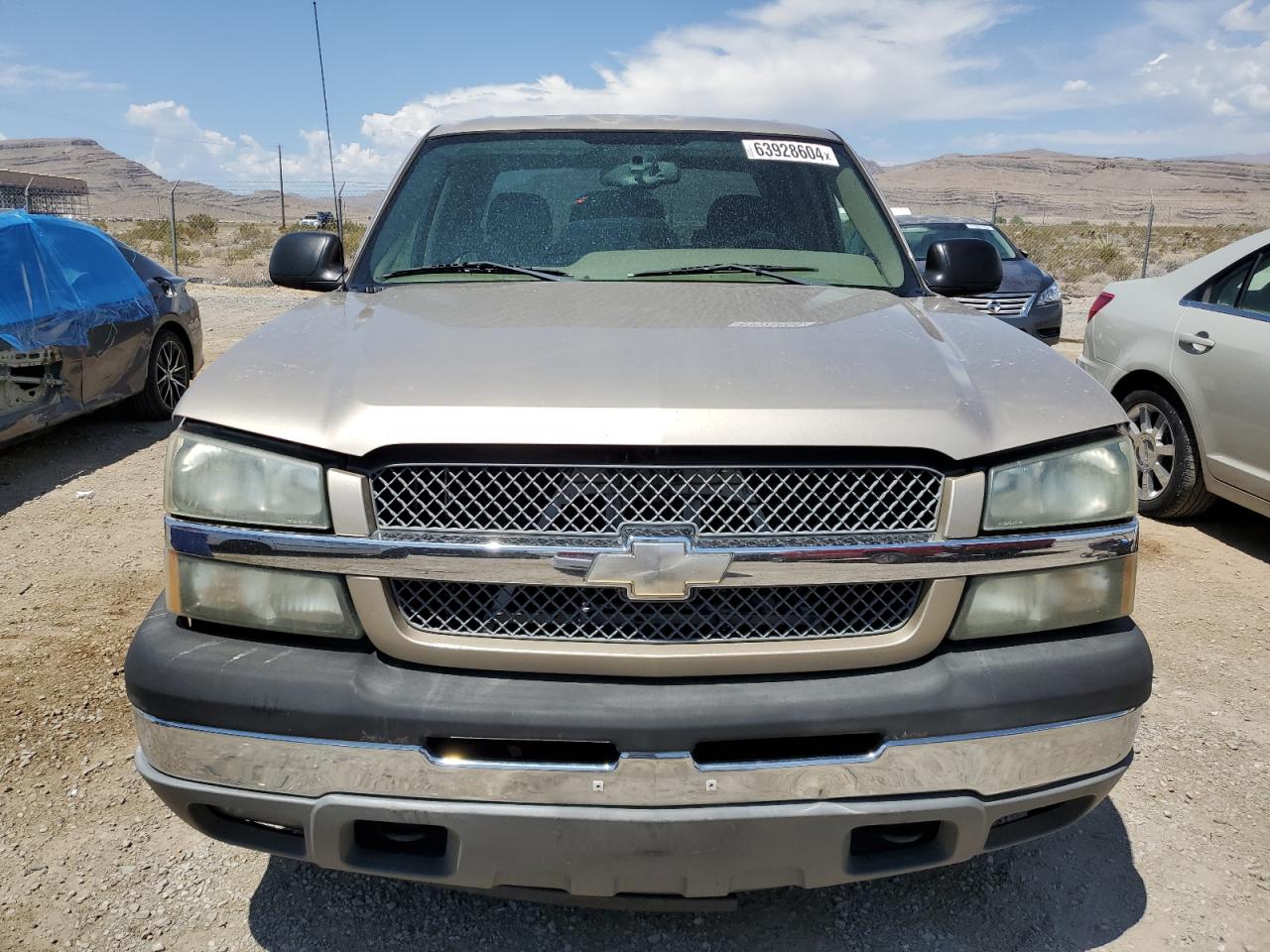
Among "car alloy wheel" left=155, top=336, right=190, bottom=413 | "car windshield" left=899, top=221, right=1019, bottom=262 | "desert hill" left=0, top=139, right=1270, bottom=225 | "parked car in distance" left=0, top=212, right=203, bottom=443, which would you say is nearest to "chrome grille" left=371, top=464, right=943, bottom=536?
"parked car in distance" left=0, top=212, right=203, bottom=443

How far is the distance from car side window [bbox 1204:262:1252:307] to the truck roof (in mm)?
2799

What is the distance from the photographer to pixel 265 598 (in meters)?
1.88

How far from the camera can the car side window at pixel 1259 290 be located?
493cm

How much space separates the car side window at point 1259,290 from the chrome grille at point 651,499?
161 inches

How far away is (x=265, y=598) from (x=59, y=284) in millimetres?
5731

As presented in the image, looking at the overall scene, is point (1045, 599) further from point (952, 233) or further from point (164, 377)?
point (952, 233)

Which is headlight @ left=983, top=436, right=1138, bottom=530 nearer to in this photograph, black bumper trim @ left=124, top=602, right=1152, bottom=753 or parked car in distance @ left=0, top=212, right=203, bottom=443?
black bumper trim @ left=124, top=602, right=1152, bottom=753

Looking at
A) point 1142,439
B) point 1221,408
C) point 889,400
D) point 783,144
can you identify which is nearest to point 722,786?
point 889,400

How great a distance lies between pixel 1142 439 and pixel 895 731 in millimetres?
4609

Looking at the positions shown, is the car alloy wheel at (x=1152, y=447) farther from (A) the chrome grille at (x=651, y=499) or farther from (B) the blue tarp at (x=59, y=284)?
(B) the blue tarp at (x=59, y=284)

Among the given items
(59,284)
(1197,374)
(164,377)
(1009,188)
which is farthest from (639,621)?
(1009,188)

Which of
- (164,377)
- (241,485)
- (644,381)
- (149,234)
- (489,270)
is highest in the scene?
(489,270)

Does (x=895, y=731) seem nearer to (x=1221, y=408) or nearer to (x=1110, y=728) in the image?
(x=1110, y=728)

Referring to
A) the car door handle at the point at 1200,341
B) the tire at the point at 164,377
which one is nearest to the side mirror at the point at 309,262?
the car door handle at the point at 1200,341
